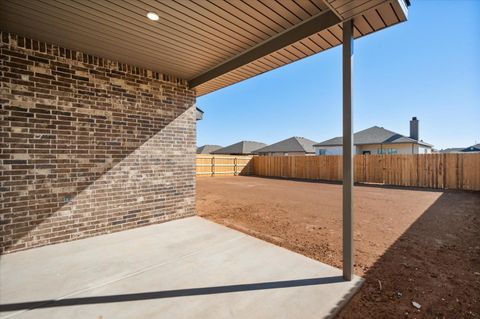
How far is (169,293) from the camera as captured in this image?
220cm

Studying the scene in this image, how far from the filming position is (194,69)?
172 inches

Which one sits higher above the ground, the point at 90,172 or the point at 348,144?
the point at 348,144

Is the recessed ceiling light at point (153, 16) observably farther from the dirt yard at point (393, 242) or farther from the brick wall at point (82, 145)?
the dirt yard at point (393, 242)

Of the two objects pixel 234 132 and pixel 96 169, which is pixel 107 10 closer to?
pixel 96 169

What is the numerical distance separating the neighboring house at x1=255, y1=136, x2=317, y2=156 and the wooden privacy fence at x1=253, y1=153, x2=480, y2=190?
1236cm

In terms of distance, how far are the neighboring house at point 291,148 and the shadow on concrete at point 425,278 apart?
2457cm

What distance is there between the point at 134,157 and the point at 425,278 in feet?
15.7

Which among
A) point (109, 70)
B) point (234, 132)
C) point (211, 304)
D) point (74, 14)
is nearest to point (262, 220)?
point (211, 304)

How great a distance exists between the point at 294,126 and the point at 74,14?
130ft

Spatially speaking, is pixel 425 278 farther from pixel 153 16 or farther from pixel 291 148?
pixel 291 148

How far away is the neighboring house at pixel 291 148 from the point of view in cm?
2884

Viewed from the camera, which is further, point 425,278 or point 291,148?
point 291,148

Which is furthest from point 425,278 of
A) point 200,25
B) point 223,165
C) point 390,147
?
point 390,147

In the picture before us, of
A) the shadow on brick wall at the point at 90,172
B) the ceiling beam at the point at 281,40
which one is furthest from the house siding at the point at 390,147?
the shadow on brick wall at the point at 90,172
